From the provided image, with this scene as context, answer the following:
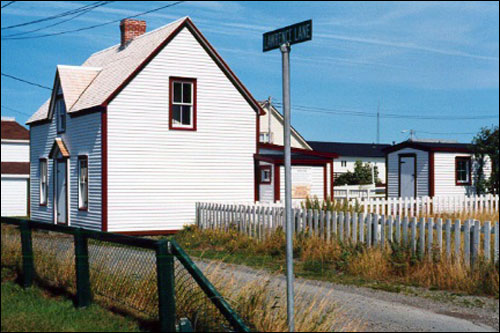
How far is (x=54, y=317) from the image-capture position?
334 inches

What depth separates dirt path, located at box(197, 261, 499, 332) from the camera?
8.48m

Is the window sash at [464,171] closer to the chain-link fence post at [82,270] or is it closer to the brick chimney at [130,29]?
the brick chimney at [130,29]

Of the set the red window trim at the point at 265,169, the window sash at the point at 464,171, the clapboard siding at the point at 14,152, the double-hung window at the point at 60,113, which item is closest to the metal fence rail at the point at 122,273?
the red window trim at the point at 265,169

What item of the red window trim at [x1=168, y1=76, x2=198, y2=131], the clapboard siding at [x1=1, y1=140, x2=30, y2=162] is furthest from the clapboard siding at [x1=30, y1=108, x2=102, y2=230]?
the clapboard siding at [x1=1, y1=140, x2=30, y2=162]

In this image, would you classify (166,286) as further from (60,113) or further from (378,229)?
(60,113)

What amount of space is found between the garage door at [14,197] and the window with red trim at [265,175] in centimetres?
2434

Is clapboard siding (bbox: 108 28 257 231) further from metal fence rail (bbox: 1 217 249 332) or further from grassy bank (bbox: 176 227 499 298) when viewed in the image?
metal fence rail (bbox: 1 217 249 332)

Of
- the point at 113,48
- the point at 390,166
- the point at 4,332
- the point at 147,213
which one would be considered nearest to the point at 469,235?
the point at 4,332

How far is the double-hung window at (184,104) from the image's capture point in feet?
77.2

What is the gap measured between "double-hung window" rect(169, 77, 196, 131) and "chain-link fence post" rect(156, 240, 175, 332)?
645 inches

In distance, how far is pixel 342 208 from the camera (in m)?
16.9

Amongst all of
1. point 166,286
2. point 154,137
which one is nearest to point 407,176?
point 154,137

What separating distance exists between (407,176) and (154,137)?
658 inches

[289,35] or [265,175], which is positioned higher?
[289,35]
